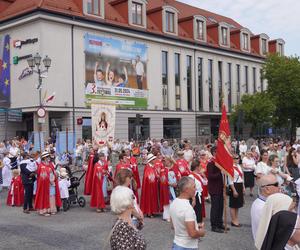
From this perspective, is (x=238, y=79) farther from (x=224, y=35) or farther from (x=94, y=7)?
(x=94, y=7)

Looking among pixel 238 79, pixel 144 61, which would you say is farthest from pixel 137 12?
pixel 238 79

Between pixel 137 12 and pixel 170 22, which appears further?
pixel 170 22

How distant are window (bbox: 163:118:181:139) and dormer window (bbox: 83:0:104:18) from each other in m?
11.1

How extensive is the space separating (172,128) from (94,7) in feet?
A: 42.0

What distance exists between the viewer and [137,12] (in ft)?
123

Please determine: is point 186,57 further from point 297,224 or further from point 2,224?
point 297,224

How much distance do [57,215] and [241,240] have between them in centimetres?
529

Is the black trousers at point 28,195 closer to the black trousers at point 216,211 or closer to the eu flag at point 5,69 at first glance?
the black trousers at point 216,211

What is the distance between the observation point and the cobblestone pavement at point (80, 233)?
8562 millimetres

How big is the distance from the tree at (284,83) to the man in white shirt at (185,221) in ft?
130

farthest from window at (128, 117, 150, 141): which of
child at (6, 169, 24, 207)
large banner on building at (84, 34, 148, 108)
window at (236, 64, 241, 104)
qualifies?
child at (6, 169, 24, 207)

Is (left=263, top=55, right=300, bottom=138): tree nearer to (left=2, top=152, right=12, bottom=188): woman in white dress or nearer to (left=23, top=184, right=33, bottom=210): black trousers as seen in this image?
(left=2, top=152, right=12, bottom=188): woman in white dress

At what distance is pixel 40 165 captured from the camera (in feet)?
40.0

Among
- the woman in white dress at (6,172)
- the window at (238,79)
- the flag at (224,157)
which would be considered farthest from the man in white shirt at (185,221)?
the window at (238,79)
